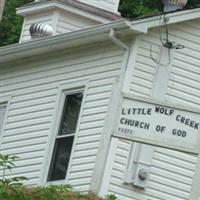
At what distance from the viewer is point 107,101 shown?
17.7 meters

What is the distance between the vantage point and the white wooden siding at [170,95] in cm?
1738

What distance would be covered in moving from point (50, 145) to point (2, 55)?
2652 millimetres

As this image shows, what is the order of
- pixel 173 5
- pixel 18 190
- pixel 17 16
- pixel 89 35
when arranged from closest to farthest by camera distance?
pixel 18 190 < pixel 89 35 < pixel 173 5 < pixel 17 16

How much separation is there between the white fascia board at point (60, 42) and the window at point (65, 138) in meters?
1.07

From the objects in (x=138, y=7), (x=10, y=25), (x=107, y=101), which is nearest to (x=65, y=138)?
Result: (x=107, y=101)

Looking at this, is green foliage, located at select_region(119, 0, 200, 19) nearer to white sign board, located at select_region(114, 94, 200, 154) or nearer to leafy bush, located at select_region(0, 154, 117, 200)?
white sign board, located at select_region(114, 94, 200, 154)

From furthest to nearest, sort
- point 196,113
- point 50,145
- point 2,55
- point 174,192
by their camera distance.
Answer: point 2,55
point 50,145
point 174,192
point 196,113

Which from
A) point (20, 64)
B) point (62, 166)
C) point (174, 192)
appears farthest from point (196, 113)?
point (20, 64)

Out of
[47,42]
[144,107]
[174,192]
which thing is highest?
[47,42]

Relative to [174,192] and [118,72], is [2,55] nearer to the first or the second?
[118,72]

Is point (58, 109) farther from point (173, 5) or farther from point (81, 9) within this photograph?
point (81, 9)

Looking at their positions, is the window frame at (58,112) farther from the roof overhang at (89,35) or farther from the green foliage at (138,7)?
the green foliage at (138,7)

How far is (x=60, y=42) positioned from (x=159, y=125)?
13.2ft

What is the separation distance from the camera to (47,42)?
1891 cm
